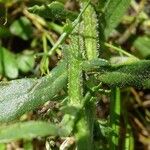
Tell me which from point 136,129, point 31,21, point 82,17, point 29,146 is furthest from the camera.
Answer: point 31,21

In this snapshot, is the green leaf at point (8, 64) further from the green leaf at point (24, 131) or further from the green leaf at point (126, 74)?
the green leaf at point (24, 131)

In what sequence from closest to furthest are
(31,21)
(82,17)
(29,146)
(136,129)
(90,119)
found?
(90,119) → (82,17) → (29,146) → (136,129) → (31,21)

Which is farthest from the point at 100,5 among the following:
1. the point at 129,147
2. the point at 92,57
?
the point at 129,147

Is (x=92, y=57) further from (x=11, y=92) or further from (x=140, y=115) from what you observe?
(x=140, y=115)

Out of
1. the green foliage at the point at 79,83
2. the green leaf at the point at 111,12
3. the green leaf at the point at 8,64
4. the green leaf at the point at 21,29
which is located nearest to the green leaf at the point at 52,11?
the green foliage at the point at 79,83

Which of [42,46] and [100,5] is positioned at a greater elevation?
[100,5]

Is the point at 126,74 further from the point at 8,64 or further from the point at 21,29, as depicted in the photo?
the point at 21,29

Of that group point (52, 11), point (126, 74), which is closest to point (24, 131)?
point (126, 74)
